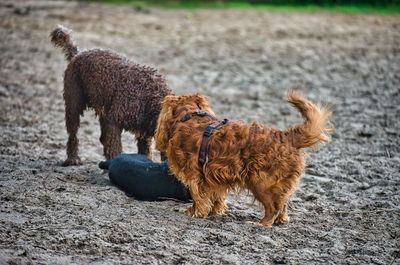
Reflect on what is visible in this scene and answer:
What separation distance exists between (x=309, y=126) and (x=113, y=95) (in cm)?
196

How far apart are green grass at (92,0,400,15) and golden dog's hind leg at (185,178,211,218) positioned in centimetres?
1466

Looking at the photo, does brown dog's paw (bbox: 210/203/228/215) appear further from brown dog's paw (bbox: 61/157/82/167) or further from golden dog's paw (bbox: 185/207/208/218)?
brown dog's paw (bbox: 61/157/82/167)

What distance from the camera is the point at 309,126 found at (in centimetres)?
543

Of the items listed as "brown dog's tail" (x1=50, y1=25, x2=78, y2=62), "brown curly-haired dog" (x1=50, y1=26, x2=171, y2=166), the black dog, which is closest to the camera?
the black dog

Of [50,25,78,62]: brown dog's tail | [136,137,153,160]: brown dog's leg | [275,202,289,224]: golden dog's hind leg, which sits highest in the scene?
[50,25,78,62]: brown dog's tail

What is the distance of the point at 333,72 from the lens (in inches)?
498

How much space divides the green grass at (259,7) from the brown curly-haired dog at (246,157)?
1456cm

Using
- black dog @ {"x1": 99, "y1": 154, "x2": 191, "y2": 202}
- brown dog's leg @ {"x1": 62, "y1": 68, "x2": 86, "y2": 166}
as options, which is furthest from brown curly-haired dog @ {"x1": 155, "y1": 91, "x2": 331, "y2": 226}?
brown dog's leg @ {"x1": 62, "y1": 68, "x2": 86, "y2": 166}

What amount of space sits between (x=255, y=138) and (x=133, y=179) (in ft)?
3.89

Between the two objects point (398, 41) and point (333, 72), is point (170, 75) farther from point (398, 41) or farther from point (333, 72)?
point (398, 41)

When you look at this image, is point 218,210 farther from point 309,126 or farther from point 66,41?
point 66,41

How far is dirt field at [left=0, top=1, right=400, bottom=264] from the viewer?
16.6 ft

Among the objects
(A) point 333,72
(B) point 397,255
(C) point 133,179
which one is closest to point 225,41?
(A) point 333,72

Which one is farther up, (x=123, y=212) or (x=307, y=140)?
(x=307, y=140)
